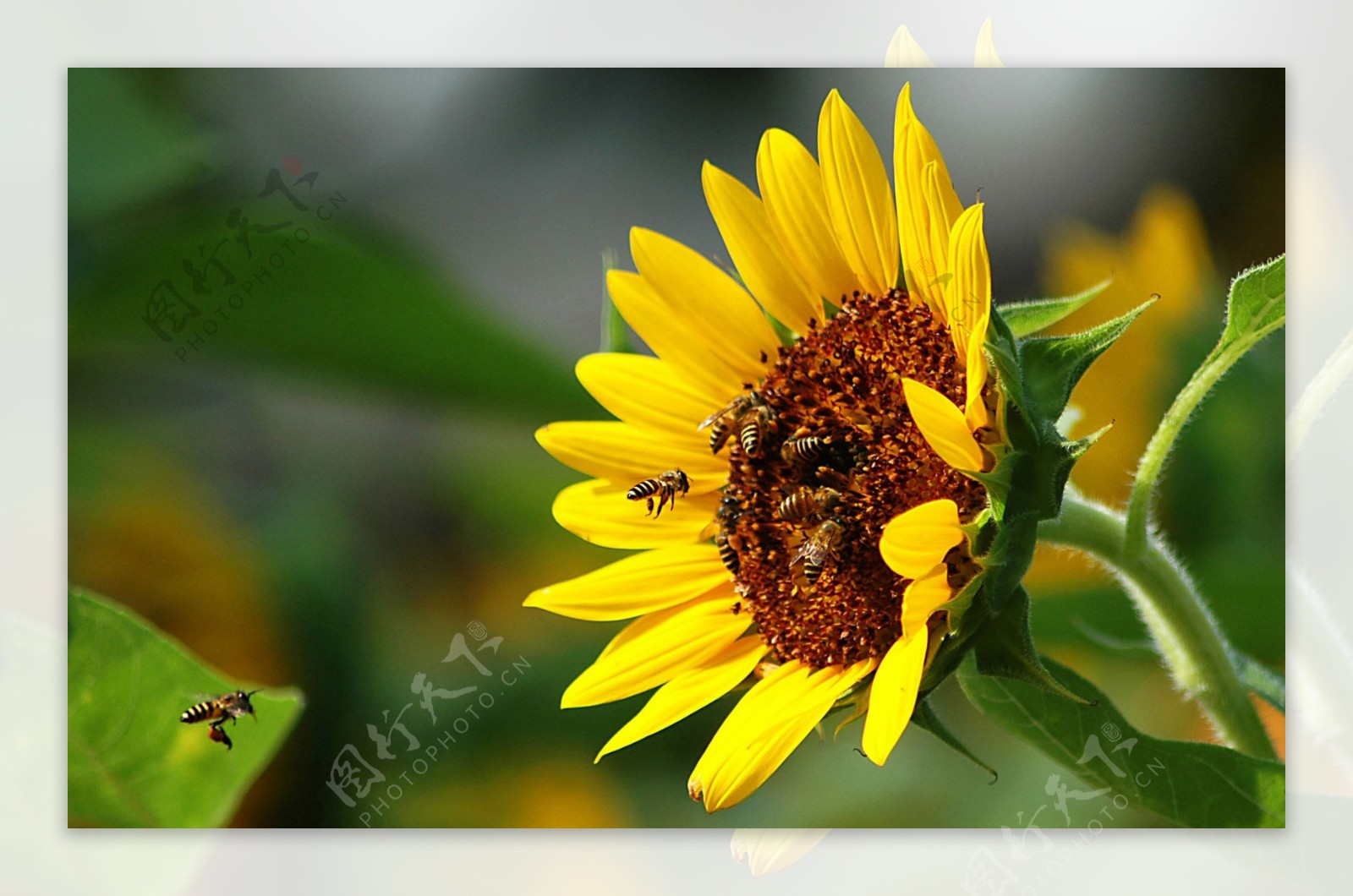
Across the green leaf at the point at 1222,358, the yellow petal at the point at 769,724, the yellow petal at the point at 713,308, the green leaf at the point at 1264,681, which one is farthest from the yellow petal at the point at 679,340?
the green leaf at the point at 1264,681

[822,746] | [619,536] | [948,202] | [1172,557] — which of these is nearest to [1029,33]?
[948,202]

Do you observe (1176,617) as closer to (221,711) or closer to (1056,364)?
(1056,364)

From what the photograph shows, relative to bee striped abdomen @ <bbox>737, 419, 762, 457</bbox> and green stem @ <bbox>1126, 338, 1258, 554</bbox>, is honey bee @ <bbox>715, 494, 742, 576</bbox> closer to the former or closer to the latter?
bee striped abdomen @ <bbox>737, 419, 762, 457</bbox>

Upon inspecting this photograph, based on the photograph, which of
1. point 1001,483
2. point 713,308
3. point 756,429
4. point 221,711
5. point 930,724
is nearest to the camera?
point 1001,483

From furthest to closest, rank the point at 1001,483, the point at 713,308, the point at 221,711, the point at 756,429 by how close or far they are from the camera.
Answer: the point at 221,711 → the point at 713,308 → the point at 756,429 → the point at 1001,483

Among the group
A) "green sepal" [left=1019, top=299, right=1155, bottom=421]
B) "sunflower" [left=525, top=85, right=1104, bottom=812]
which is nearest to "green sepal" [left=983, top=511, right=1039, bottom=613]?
"sunflower" [left=525, top=85, right=1104, bottom=812]

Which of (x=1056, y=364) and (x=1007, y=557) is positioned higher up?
(x=1056, y=364)

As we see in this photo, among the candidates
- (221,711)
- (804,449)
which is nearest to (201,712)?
(221,711)
